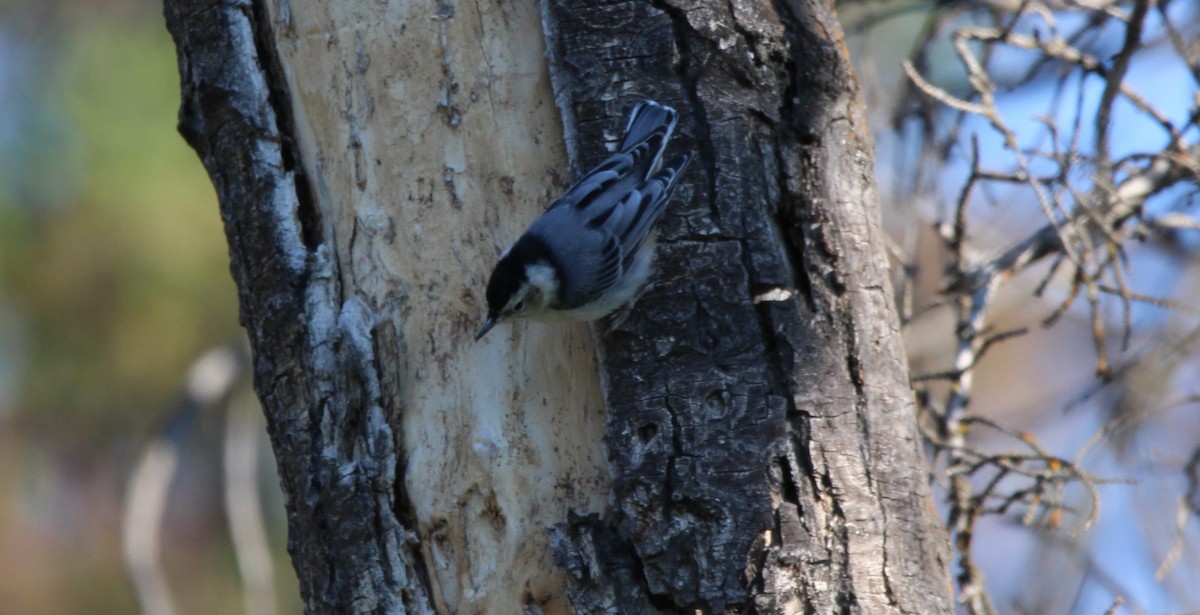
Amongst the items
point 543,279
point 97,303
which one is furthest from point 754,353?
point 97,303

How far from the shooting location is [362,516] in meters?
1.97

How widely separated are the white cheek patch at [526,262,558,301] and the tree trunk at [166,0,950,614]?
3.5 inches

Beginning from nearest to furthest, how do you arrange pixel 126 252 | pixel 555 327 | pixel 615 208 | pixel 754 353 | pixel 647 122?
pixel 754 353 → pixel 647 122 → pixel 555 327 → pixel 615 208 → pixel 126 252

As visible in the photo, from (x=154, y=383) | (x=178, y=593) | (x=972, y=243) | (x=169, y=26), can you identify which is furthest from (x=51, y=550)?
(x=972, y=243)

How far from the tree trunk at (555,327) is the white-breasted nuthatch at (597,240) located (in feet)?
0.15

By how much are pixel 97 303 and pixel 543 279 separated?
440 centimetres

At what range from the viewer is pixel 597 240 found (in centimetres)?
241

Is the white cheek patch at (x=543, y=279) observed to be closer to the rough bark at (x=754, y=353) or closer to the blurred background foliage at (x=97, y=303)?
the rough bark at (x=754, y=353)

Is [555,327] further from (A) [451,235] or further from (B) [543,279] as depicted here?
(A) [451,235]

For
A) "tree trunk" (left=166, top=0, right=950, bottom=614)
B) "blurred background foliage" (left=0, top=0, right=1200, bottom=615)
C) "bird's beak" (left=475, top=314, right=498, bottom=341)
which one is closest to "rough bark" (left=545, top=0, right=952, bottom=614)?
"tree trunk" (left=166, top=0, right=950, bottom=614)

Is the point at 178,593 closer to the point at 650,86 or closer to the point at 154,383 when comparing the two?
the point at 154,383

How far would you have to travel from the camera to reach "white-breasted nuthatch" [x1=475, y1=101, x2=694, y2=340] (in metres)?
2.02

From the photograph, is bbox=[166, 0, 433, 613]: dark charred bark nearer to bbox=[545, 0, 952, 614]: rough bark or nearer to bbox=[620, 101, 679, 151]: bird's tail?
bbox=[545, 0, 952, 614]: rough bark

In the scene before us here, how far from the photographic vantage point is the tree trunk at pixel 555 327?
1.83 metres
